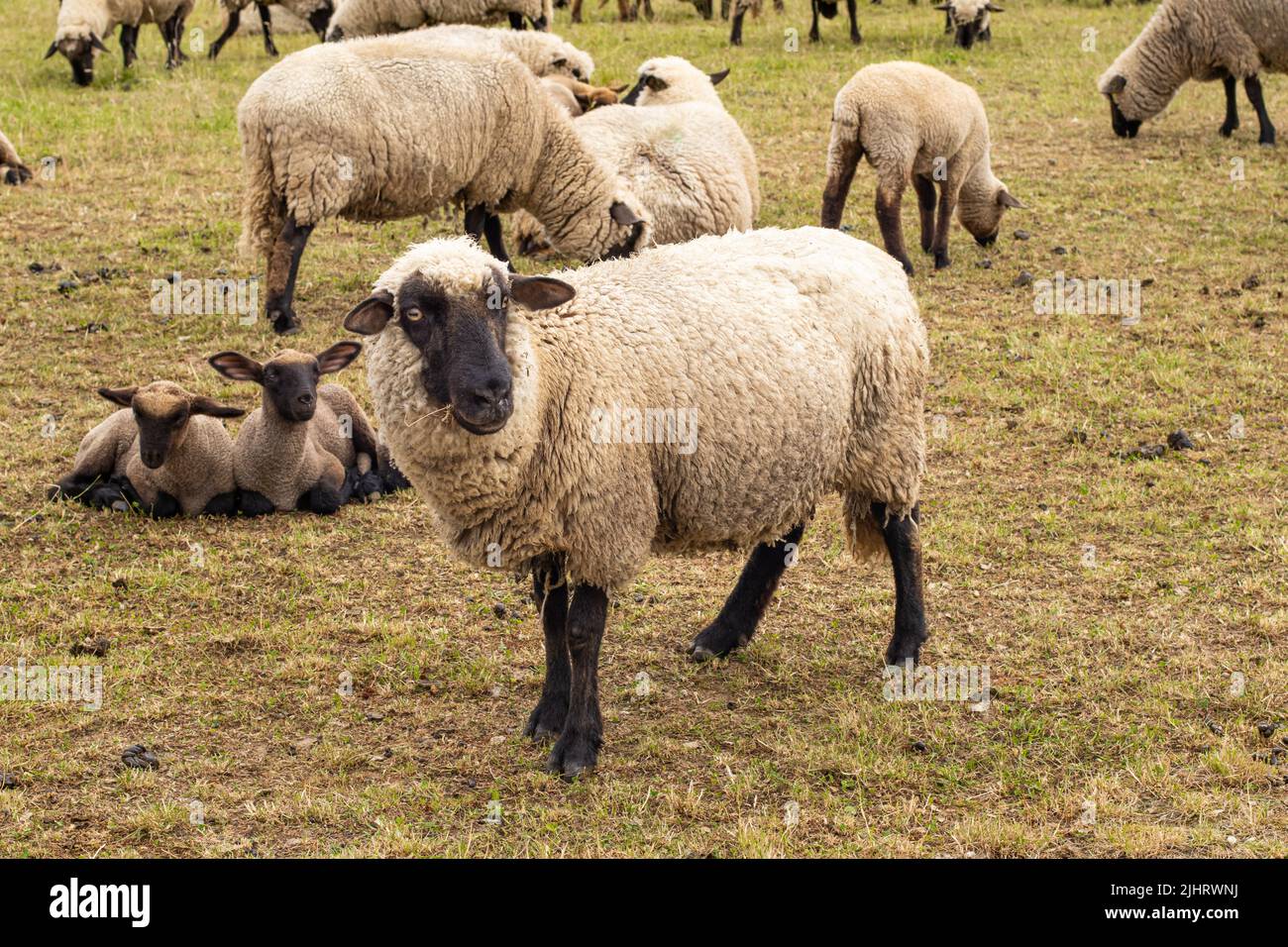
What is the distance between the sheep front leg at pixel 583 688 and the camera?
5.50 meters

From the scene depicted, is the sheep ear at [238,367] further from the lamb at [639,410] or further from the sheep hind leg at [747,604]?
the sheep hind leg at [747,604]

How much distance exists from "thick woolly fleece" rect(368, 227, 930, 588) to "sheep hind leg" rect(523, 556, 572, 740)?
0.23m

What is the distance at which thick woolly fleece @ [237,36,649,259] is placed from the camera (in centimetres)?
1019

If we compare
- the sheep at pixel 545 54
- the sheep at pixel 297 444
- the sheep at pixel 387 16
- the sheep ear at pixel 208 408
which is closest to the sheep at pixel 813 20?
the sheep at pixel 387 16

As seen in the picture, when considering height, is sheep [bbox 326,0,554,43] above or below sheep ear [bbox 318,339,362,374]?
above

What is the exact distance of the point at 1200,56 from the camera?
1591 cm

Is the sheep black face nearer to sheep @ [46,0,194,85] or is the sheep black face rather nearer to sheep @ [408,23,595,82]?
sheep @ [408,23,595,82]

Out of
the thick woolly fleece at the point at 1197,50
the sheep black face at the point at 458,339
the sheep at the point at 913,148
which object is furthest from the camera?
the thick woolly fleece at the point at 1197,50

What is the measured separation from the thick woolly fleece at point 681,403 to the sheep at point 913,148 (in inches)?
212

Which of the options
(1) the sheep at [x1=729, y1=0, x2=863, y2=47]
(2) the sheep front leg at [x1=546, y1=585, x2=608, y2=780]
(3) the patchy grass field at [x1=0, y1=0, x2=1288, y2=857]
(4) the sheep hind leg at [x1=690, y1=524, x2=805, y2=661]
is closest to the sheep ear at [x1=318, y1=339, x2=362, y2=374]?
(3) the patchy grass field at [x1=0, y1=0, x2=1288, y2=857]

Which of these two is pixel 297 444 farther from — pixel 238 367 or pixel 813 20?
pixel 813 20

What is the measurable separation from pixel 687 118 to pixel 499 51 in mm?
1616

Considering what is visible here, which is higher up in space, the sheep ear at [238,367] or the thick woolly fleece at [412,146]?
the thick woolly fleece at [412,146]
